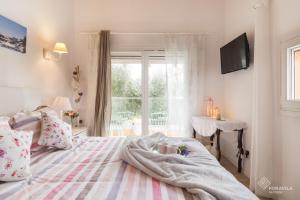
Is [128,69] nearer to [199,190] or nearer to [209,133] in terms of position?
[209,133]

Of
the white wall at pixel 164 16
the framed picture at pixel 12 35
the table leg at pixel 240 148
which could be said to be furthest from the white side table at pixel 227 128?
the framed picture at pixel 12 35

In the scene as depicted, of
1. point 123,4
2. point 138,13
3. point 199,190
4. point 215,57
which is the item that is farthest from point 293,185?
point 123,4

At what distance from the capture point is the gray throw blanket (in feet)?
3.77

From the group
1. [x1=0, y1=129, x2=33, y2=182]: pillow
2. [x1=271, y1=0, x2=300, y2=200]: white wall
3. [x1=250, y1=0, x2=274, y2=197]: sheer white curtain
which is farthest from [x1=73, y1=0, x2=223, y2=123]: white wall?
[x1=0, y1=129, x2=33, y2=182]: pillow

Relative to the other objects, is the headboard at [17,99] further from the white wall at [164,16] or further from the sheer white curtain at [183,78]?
the sheer white curtain at [183,78]

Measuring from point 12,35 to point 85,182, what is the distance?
204 centimetres

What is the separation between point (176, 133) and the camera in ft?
13.5

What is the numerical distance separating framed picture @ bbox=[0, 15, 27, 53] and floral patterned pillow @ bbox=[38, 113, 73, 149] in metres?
0.94

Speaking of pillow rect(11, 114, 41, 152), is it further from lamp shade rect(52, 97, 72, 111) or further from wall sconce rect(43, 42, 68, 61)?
wall sconce rect(43, 42, 68, 61)

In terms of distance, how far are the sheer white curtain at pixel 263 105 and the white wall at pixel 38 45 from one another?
281cm

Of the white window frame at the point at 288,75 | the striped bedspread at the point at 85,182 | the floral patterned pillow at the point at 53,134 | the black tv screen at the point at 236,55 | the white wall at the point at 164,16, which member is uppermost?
the white wall at the point at 164,16

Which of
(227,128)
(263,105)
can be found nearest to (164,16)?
(227,128)

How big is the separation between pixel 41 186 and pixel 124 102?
3.03 metres

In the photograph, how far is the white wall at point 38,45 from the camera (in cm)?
247
